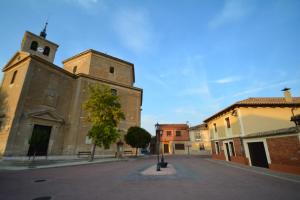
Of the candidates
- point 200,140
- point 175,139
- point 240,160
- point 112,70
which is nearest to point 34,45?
point 112,70

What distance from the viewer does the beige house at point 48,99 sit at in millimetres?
16359

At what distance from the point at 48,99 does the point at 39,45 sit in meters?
10.1

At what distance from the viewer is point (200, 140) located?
38.8m

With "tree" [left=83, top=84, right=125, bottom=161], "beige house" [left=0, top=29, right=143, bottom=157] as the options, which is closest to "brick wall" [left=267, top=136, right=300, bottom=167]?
"tree" [left=83, top=84, right=125, bottom=161]

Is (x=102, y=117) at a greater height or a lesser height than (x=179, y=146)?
greater

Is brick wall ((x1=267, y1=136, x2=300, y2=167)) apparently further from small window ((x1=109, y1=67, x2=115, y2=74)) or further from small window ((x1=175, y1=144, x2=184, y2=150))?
small window ((x1=175, y1=144, x2=184, y2=150))

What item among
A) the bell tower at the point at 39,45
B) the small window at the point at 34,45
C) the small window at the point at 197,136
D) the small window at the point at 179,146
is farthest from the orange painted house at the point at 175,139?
the small window at the point at 34,45

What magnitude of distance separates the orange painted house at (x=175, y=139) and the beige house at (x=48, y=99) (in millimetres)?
15606

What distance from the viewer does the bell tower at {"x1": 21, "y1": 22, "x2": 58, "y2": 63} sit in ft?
72.7

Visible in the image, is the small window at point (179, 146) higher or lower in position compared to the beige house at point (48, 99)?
lower

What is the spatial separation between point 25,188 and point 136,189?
446 cm

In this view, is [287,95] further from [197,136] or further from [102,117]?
[197,136]

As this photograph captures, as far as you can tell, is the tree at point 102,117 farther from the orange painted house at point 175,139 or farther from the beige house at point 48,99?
the orange painted house at point 175,139

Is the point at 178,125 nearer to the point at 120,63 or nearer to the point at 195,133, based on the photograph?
the point at 195,133
